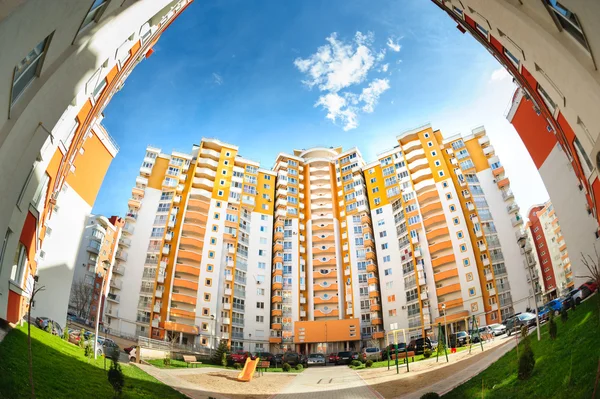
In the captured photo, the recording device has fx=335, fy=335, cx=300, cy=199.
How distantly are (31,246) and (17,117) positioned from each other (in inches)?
260

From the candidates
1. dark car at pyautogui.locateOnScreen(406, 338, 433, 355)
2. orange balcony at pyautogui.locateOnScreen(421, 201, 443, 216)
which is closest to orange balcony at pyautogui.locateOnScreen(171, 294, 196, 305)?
dark car at pyautogui.locateOnScreen(406, 338, 433, 355)

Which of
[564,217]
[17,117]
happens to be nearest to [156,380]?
[17,117]

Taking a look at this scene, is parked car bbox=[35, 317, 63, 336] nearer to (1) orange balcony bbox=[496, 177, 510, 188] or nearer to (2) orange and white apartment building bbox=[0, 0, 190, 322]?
(2) orange and white apartment building bbox=[0, 0, 190, 322]

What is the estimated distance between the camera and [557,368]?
889 cm

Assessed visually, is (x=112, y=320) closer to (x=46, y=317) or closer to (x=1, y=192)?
(x=46, y=317)

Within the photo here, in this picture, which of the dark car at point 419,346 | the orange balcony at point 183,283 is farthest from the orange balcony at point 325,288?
the dark car at point 419,346

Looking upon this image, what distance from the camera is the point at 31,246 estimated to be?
37.3 ft

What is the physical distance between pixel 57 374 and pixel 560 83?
16.3 m

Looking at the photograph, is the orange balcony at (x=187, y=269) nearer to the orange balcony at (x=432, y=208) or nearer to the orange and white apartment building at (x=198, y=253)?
the orange and white apartment building at (x=198, y=253)

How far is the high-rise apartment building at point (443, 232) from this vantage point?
2519 centimetres

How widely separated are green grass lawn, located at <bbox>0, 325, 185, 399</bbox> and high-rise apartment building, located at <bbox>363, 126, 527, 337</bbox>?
18.2m

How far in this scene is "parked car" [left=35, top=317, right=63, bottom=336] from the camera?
41.1ft

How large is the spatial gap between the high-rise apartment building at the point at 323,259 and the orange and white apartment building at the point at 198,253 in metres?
2.58

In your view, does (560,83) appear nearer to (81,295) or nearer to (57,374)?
(57,374)
